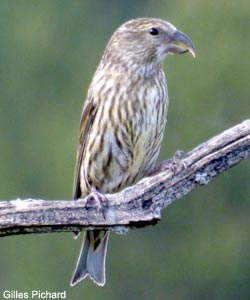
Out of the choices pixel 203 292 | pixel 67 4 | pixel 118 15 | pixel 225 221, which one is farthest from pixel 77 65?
pixel 203 292

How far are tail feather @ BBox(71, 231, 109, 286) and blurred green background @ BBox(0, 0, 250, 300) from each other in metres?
15.5

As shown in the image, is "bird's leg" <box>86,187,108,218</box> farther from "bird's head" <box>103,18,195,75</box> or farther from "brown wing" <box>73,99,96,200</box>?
"bird's head" <box>103,18,195,75</box>

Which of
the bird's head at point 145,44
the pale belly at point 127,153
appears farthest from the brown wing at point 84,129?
the bird's head at point 145,44

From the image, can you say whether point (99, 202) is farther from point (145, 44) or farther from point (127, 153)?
point (145, 44)

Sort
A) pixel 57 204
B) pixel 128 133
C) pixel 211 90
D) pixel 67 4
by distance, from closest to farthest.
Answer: pixel 57 204 < pixel 128 133 < pixel 211 90 < pixel 67 4

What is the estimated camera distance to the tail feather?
40.0ft

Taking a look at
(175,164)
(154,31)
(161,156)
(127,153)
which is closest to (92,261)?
(127,153)

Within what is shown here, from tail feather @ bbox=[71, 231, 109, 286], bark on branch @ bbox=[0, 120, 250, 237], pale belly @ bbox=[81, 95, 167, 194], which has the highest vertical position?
pale belly @ bbox=[81, 95, 167, 194]

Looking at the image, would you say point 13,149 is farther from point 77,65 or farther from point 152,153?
point 152,153

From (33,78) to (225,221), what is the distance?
8691 mm

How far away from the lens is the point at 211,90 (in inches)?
1359

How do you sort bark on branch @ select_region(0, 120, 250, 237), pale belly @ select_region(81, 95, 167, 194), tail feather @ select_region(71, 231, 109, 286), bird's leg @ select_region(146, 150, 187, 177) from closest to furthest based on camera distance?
bark on branch @ select_region(0, 120, 250, 237) < bird's leg @ select_region(146, 150, 187, 177) < pale belly @ select_region(81, 95, 167, 194) < tail feather @ select_region(71, 231, 109, 286)

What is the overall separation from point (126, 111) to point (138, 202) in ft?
4.68

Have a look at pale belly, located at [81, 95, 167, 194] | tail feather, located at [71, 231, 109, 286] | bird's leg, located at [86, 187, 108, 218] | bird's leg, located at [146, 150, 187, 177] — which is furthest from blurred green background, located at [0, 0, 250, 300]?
bird's leg, located at [86, 187, 108, 218]
